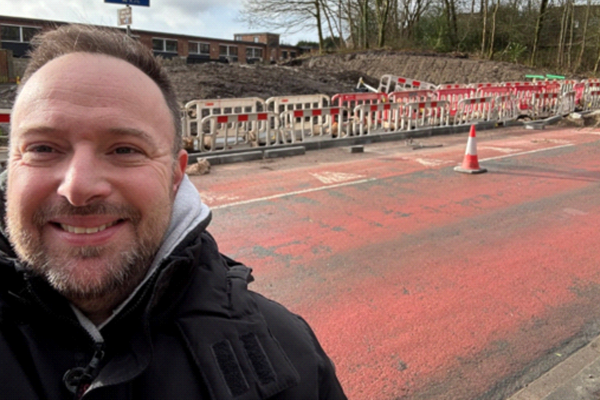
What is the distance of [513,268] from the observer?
4.82 m

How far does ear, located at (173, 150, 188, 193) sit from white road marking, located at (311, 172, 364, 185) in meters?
6.89

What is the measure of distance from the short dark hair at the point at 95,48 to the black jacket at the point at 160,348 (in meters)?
0.54

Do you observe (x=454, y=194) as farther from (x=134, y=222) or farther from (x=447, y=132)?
(x=447, y=132)

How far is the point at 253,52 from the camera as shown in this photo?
58.9 m

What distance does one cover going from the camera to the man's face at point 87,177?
1288 mm

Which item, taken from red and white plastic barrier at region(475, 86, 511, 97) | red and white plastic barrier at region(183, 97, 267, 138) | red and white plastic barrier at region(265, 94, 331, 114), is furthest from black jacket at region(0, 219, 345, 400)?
red and white plastic barrier at region(475, 86, 511, 97)

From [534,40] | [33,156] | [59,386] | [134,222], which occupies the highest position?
[534,40]

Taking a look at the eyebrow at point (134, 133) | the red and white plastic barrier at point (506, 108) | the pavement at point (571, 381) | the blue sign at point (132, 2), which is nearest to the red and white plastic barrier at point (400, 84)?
the red and white plastic barrier at point (506, 108)

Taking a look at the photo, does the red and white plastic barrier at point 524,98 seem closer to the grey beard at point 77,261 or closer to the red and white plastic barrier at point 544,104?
the red and white plastic barrier at point 544,104

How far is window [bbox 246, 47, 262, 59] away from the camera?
58044 millimetres

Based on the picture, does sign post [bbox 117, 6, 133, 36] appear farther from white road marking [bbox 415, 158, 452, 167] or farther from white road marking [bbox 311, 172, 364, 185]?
white road marking [bbox 415, 158, 452, 167]

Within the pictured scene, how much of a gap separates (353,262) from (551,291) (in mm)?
1855

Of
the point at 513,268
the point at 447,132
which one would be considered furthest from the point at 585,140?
the point at 513,268

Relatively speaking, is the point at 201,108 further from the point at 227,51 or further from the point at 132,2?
the point at 227,51
